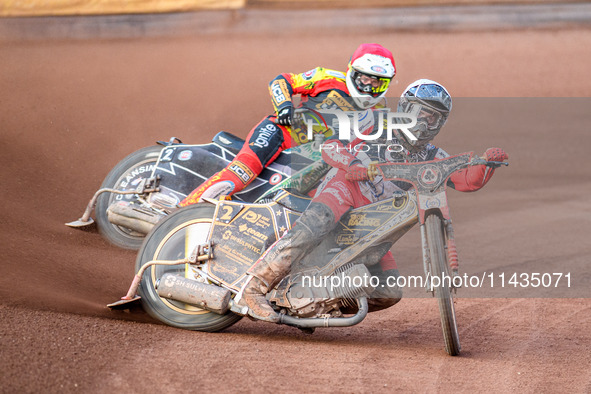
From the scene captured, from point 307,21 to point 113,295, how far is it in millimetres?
9021

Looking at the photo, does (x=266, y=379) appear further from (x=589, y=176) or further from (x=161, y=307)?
(x=589, y=176)

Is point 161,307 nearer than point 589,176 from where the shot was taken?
Yes

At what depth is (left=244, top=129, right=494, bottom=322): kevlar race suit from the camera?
4.87 m

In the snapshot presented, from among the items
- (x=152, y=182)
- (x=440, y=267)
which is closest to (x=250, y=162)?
(x=152, y=182)

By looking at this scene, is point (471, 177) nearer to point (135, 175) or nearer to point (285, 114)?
point (285, 114)

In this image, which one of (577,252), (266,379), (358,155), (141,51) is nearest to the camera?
(266,379)

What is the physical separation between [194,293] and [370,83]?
2.11 metres

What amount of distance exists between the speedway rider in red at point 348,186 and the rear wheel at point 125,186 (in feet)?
9.45

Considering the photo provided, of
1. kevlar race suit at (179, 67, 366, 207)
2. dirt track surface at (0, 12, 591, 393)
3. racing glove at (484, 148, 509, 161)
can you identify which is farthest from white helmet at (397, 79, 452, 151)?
dirt track surface at (0, 12, 591, 393)

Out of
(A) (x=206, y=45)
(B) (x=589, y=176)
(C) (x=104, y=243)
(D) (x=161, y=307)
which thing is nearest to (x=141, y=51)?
(A) (x=206, y=45)

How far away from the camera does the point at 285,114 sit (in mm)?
6168

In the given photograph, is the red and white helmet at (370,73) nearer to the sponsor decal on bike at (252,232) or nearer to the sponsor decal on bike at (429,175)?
the sponsor decal on bike at (429,175)

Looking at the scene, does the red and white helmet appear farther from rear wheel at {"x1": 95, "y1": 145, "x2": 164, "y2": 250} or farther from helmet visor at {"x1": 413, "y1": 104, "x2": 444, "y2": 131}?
rear wheel at {"x1": 95, "y1": 145, "x2": 164, "y2": 250}

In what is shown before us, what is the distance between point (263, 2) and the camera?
13.8 meters
